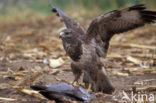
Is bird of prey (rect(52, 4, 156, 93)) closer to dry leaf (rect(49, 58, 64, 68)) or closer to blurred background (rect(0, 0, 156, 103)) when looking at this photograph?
blurred background (rect(0, 0, 156, 103))

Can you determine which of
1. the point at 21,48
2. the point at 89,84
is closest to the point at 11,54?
the point at 21,48

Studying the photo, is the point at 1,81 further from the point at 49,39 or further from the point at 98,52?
the point at 49,39

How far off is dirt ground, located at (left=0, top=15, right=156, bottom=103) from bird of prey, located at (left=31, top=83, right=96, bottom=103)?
8 cm

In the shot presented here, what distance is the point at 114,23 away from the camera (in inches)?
179

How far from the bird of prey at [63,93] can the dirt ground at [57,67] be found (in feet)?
0.27

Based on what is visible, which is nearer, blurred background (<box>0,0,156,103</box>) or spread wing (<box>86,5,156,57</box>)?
spread wing (<box>86,5,156,57</box>)

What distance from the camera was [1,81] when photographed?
15.4ft

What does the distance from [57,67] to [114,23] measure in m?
1.78

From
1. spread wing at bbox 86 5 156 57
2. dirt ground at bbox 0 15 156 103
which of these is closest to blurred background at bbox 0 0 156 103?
dirt ground at bbox 0 15 156 103

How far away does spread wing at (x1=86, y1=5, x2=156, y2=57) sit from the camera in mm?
4324

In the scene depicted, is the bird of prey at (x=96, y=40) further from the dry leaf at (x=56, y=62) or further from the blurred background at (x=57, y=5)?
the blurred background at (x=57, y=5)

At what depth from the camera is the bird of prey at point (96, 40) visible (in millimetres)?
4410

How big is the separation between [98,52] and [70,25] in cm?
58
